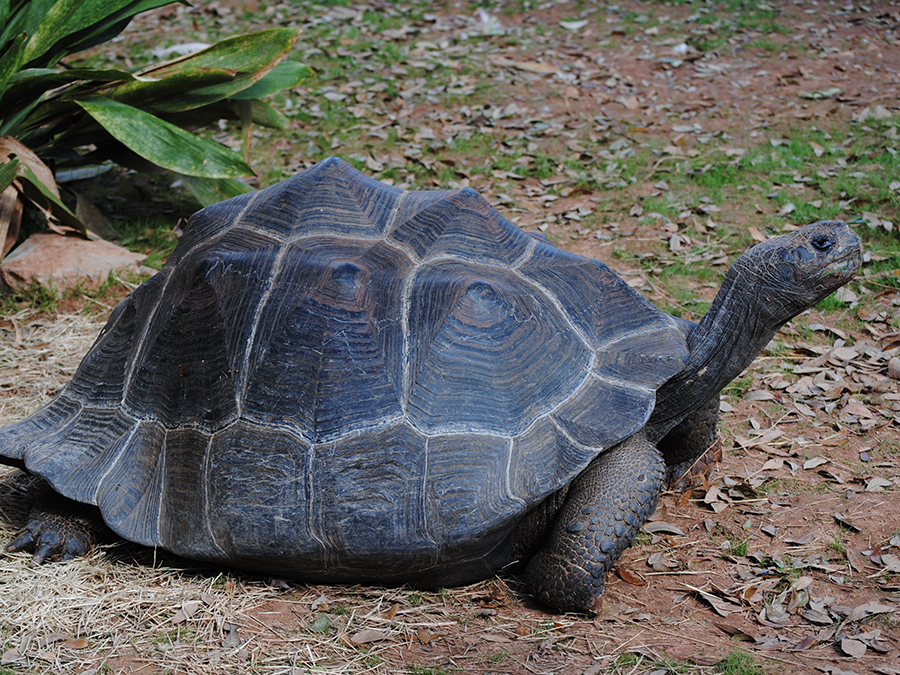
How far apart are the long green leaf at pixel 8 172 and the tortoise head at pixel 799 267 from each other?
4290mm

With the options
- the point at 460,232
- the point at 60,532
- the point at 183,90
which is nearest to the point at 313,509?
the point at 60,532

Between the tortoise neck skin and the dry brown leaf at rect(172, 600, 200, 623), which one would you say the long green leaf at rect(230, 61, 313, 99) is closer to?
the tortoise neck skin

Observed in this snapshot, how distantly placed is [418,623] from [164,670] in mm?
908

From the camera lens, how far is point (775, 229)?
228 inches

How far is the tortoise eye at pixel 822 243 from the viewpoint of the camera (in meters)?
3.15

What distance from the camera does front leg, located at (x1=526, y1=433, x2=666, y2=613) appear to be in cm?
295

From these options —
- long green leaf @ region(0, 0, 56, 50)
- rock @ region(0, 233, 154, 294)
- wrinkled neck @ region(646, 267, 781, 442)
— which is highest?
long green leaf @ region(0, 0, 56, 50)

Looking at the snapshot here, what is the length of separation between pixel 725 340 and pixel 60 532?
2898 millimetres

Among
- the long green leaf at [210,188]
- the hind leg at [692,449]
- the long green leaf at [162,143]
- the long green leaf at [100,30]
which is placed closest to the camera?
the hind leg at [692,449]

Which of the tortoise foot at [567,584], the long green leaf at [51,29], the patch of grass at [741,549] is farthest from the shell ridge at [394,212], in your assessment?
the long green leaf at [51,29]

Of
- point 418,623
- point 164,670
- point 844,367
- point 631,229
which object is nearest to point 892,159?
point 631,229

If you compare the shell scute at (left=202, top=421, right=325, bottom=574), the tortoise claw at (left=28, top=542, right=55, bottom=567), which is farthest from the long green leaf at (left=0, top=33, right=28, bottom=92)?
the shell scute at (left=202, top=421, right=325, bottom=574)

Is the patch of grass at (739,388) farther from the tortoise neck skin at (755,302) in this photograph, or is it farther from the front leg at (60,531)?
the front leg at (60,531)

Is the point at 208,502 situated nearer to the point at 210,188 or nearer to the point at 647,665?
the point at 647,665
